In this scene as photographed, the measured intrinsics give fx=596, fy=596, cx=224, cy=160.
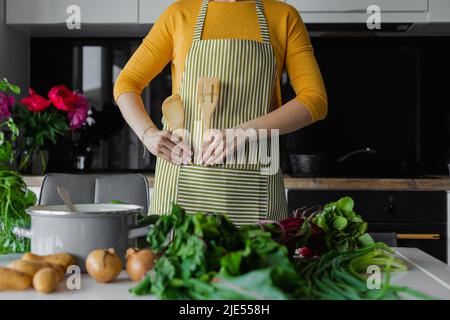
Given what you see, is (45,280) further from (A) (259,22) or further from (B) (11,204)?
(A) (259,22)

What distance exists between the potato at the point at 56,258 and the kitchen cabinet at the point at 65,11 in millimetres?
1733

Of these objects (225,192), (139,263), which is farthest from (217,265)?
(225,192)

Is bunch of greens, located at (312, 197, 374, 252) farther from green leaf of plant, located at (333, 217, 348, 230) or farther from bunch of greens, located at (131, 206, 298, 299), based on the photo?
bunch of greens, located at (131, 206, 298, 299)

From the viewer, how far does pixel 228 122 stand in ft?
4.71

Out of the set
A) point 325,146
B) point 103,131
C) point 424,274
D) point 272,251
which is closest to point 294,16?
point 424,274

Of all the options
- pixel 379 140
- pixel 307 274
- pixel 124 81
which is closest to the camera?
pixel 307 274

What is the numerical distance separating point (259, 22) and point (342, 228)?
0.66 m

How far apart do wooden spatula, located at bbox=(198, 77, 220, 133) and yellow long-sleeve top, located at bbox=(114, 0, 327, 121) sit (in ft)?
0.32

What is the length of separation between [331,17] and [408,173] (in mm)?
728

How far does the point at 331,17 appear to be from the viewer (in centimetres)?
238

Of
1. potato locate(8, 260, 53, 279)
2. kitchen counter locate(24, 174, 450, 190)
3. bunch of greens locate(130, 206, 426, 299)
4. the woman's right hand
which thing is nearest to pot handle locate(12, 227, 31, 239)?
potato locate(8, 260, 53, 279)

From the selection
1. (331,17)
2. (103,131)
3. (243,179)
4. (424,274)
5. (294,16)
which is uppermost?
(331,17)

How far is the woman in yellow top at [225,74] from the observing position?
1.37 meters
